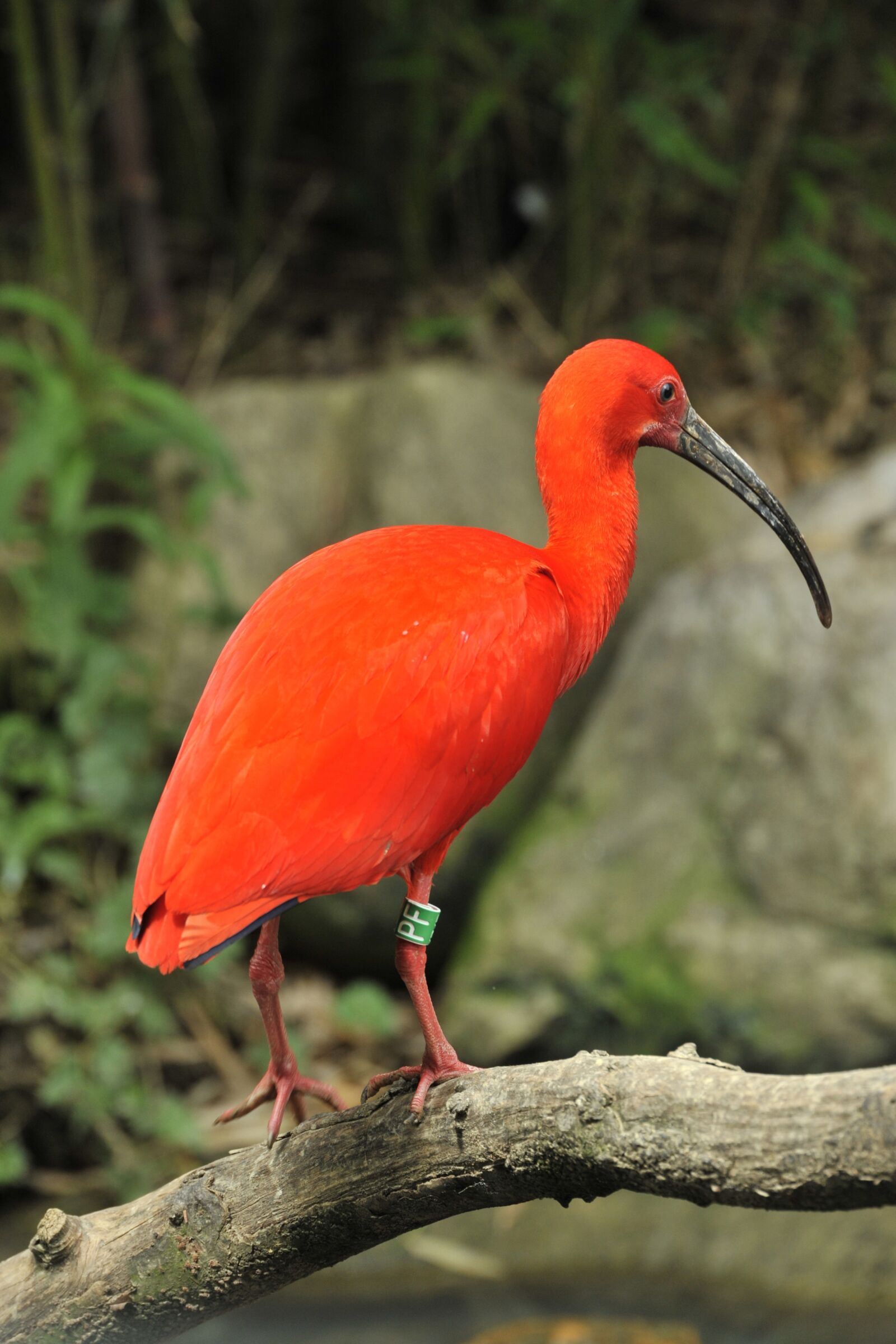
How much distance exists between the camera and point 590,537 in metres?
2.11

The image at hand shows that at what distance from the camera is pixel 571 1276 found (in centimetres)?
399

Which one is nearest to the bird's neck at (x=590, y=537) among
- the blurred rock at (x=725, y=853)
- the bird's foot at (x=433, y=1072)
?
the bird's foot at (x=433, y=1072)

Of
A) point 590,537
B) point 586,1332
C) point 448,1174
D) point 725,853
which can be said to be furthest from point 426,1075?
point 725,853

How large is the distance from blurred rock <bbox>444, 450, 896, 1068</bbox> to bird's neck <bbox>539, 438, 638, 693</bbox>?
2.28m

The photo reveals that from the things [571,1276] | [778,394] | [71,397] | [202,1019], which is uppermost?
[778,394]

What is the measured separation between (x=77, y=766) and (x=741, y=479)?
288 cm

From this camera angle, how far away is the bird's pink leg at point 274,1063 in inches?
86.1

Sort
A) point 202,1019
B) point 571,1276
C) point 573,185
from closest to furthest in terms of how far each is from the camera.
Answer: point 571,1276, point 202,1019, point 573,185

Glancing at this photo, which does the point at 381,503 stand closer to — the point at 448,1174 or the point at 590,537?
the point at 590,537

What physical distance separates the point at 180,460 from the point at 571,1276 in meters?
3.05

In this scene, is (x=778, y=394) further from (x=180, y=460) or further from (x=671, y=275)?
(x=180, y=460)

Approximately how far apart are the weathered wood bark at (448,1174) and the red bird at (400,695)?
0.31 feet

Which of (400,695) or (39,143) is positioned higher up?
(39,143)

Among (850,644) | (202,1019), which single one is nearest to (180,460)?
(202,1019)
